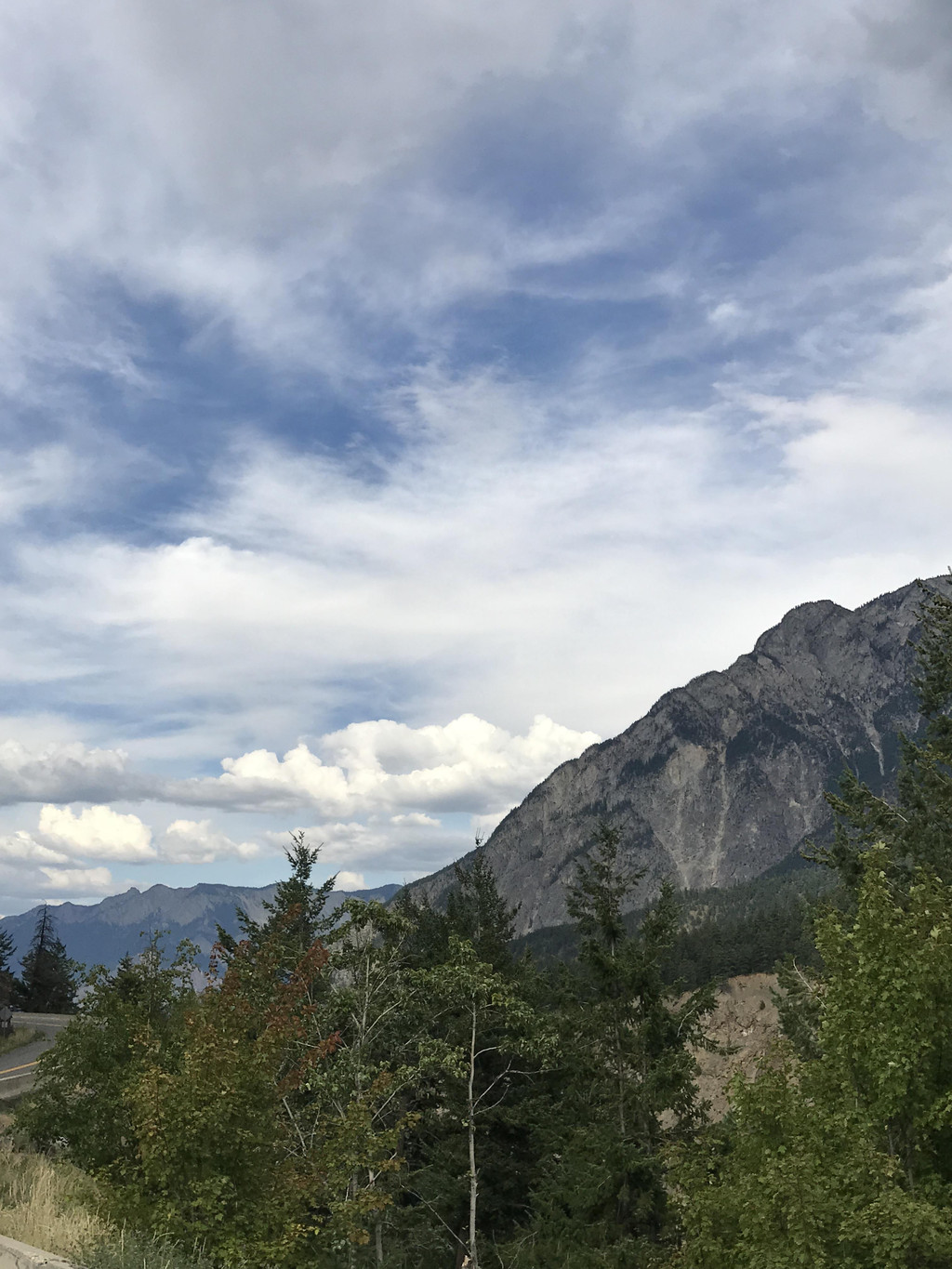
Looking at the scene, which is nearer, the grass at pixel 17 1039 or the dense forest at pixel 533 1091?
the dense forest at pixel 533 1091

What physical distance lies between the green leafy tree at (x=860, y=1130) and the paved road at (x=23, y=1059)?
60.2 feet

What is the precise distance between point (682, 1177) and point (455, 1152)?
14.0 metres

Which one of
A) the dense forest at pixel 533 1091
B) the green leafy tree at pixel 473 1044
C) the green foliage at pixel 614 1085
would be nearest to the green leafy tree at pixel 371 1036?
the dense forest at pixel 533 1091

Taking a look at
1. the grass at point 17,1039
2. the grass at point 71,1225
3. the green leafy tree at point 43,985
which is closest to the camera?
the grass at point 71,1225

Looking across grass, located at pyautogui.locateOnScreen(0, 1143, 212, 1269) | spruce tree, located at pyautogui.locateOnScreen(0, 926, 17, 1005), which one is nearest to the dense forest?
grass, located at pyautogui.locateOnScreen(0, 1143, 212, 1269)

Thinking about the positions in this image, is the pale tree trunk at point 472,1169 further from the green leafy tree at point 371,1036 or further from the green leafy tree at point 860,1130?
the green leafy tree at point 860,1130

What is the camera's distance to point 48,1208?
11984 mm

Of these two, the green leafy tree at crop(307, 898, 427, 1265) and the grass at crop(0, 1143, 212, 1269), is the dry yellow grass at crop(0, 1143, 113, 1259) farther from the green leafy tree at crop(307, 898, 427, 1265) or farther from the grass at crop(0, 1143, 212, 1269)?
the green leafy tree at crop(307, 898, 427, 1265)

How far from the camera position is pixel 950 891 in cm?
1599

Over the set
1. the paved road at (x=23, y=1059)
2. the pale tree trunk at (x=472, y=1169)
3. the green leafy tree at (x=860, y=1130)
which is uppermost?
the green leafy tree at (x=860, y=1130)

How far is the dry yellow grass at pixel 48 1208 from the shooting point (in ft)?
35.5

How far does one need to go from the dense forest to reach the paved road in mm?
7760

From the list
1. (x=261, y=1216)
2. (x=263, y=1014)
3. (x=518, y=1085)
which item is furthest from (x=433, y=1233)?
(x=261, y=1216)

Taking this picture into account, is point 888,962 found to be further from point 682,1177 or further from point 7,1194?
point 7,1194
